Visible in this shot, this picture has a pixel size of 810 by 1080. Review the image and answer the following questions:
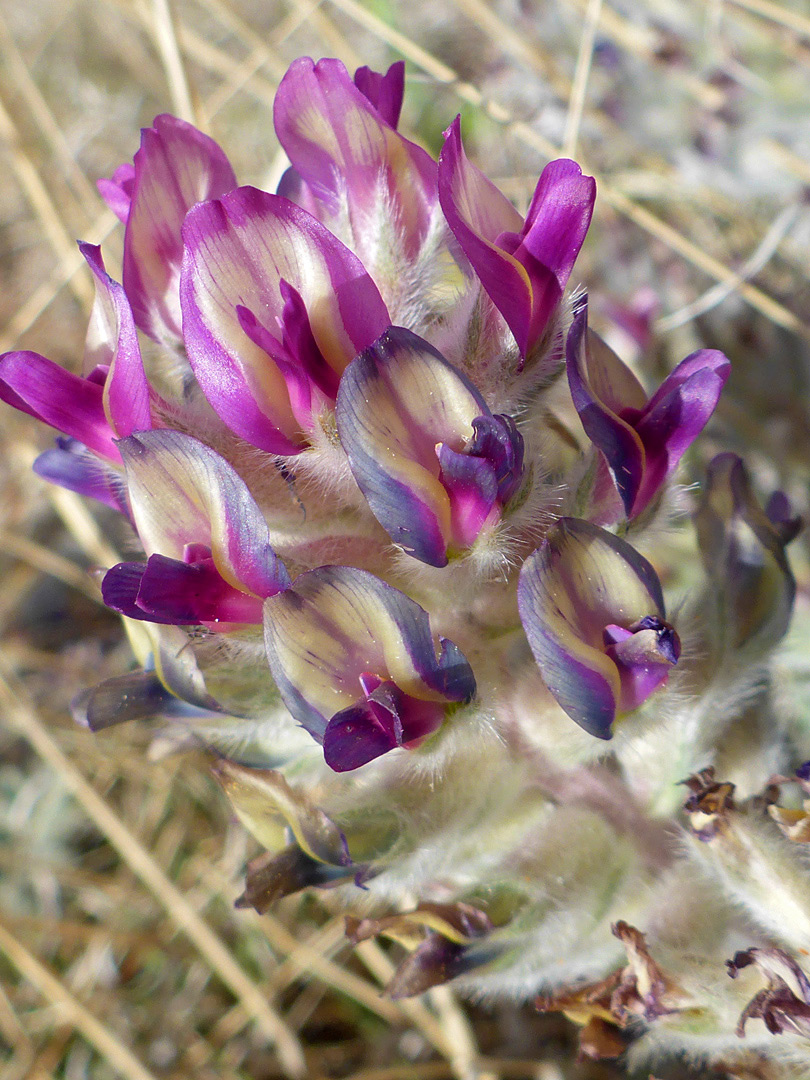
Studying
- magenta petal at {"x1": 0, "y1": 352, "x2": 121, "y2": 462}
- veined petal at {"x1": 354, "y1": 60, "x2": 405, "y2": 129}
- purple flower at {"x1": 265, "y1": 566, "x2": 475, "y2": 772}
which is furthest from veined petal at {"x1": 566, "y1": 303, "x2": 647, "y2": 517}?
magenta petal at {"x1": 0, "y1": 352, "x2": 121, "y2": 462}

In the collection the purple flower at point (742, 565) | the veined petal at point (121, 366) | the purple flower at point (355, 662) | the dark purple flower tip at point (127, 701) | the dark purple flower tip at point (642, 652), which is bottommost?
the purple flower at point (742, 565)

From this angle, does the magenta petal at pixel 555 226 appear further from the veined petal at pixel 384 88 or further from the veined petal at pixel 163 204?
the veined petal at pixel 163 204

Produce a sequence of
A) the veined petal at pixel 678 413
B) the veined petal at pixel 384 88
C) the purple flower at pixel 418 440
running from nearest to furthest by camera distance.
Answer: the purple flower at pixel 418 440
the veined petal at pixel 678 413
the veined petal at pixel 384 88

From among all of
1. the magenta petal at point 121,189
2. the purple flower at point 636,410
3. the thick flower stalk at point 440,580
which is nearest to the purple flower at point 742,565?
the thick flower stalk at point 440,580

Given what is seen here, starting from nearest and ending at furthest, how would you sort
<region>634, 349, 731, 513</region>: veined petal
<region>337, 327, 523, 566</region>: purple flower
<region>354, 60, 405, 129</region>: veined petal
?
1. <region>337, 327, 523, 566</region>: purple flower
2. <region>634, 349, 731, 513</region>: veined petal
3. <region>354, 60, 405, 129</region>: veined petal

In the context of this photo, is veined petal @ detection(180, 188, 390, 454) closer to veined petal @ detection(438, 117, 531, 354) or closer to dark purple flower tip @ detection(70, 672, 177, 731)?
veined petal @ detection(438, 117, 531, 354)

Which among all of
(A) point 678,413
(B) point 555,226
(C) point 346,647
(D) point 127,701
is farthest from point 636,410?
(D) point 127,701

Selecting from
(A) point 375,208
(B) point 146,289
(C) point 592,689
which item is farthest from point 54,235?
(C) point 592,689
